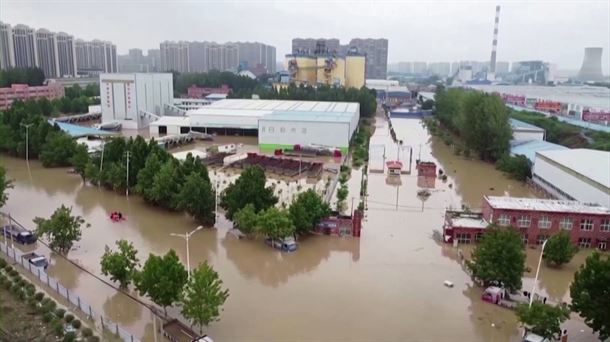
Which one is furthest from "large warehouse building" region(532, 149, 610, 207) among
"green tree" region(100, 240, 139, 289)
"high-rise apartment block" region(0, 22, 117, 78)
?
"high-rise apartment block" region(0, 22, 117, 78)

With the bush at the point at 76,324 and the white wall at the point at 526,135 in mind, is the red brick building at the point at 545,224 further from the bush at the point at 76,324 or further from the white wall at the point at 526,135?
the white wall at the point at 526,135

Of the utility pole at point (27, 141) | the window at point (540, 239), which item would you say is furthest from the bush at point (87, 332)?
the utility pole at point (27, 141)

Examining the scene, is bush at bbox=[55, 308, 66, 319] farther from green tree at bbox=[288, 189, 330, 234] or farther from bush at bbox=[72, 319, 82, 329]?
green tree at bbox=[288, 189, 330, 234]

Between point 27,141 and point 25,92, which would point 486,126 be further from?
point 25,92

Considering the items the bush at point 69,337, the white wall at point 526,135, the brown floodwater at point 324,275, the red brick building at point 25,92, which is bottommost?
the brown floodwater at point 324,275

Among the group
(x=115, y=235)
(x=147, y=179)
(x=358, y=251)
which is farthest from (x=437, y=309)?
(x=147, y=179)

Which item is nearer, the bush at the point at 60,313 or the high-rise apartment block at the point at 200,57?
the bush at the point at 60,313

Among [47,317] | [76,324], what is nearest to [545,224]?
[76,324]
